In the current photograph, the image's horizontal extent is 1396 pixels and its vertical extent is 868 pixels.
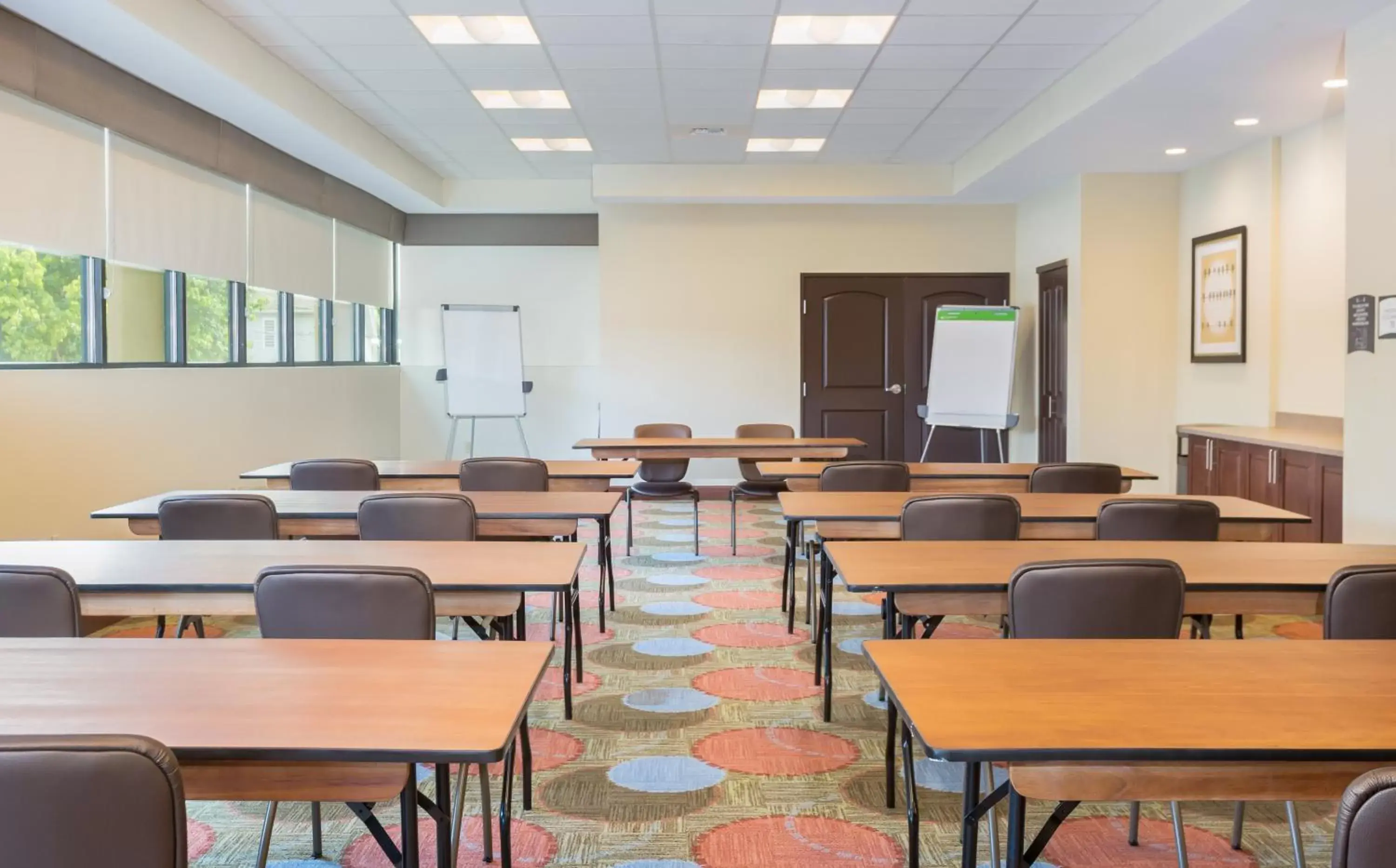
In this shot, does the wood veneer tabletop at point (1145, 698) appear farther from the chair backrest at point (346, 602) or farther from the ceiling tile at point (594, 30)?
the ceiling tile at point (594, 30)

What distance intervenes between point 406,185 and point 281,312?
5.56 ft

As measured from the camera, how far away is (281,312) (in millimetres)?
8195

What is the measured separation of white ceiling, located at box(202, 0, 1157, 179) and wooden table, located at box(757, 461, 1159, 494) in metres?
2.39

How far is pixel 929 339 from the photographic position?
10289 millimetres

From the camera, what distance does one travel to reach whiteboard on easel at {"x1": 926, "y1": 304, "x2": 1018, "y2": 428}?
30.2 ft

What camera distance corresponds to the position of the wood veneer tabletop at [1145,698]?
1.49 meters

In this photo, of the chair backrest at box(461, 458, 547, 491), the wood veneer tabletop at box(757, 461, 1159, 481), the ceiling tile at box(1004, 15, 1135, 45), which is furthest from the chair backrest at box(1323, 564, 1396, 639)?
the ceiling tile at box(1004, 15, 1135, 45)

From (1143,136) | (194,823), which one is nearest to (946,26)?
(1143,136)

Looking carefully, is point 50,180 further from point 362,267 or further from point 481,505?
point 362,267

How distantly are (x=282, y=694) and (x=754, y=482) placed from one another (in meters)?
5.58

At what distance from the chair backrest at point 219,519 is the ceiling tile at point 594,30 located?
3150 millimetres

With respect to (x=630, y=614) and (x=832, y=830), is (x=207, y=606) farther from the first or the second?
(x=630, y=614)

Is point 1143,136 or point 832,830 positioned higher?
point 1143,136

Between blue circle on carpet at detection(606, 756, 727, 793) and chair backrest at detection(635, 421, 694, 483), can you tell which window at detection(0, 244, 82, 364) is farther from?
blue circle on carpet at detection(606, 756, 727, 793)
